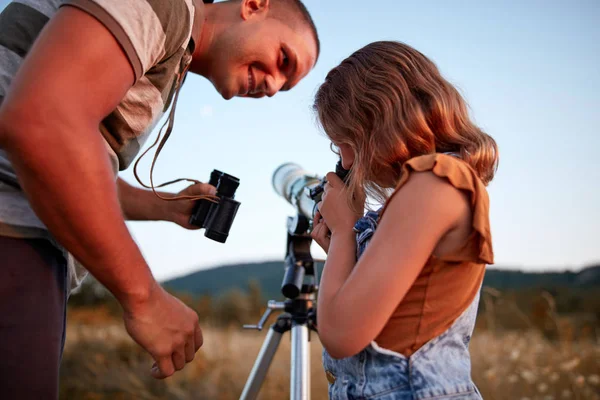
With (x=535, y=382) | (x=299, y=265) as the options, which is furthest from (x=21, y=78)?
(x=535, y=382)

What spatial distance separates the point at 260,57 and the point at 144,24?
70 cm

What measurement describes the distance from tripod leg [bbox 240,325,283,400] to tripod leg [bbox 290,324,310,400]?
0.15 metres

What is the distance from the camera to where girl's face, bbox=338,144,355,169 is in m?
1.61

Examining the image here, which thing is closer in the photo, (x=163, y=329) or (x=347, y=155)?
(x=163, y=329)

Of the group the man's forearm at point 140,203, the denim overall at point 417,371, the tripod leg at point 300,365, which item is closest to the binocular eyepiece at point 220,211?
the man's forearm at point 140,203

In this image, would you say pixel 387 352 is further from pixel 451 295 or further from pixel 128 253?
pixel 128 253

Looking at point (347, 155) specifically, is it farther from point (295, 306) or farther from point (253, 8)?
point (295, 306)

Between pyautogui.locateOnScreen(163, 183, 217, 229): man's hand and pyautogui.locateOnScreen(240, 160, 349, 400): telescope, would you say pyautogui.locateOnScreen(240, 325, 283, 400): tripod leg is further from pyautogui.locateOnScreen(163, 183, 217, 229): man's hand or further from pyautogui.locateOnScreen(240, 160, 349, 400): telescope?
pyautogui.locateOnScreen(163, 183, 217, 229): man's hand

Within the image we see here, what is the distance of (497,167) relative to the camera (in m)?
1.59

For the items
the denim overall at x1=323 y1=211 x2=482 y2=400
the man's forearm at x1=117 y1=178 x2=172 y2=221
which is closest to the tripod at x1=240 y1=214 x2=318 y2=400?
the man's forearm at x1=117 y1=178 x2=172 y2=221

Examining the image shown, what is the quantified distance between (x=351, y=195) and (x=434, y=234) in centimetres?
33

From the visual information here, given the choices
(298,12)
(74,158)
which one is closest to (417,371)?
(74,158)

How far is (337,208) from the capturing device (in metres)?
1.51

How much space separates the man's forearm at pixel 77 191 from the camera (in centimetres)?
101
